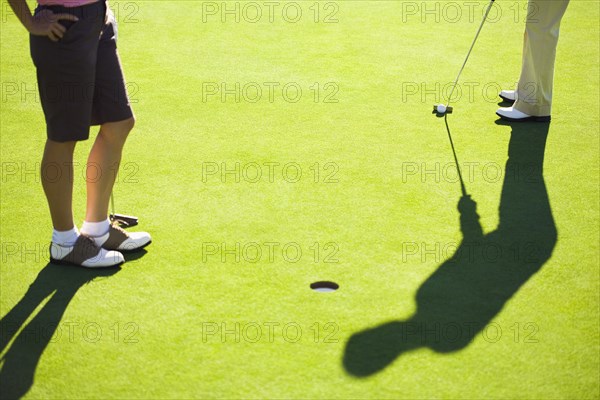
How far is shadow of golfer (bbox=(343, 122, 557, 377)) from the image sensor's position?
307 centimetres

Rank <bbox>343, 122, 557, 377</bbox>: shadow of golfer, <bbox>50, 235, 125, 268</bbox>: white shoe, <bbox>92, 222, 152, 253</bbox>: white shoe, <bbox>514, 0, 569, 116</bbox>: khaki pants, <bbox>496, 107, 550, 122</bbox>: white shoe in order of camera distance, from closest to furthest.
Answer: <bbox>343, 122, 557, 377</bbox>: shadow of golfer
<bbox>50, 235, 125, 268</bbox>: white shoe
<bbox>92, 222, 152, 253</bbox>: white shoe
<bbox>514, 0, 569, 116</bbox>: khaki pants
<bbox>496, 107, 550, 122</bbox>: white shoe

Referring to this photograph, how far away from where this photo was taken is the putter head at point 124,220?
392 centimetres

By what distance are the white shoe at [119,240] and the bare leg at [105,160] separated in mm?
152

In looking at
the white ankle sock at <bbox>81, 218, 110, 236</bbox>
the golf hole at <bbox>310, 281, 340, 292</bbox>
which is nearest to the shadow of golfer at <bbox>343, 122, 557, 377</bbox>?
the golf hole at <bbox>310, 281, 340, 292</bbox>

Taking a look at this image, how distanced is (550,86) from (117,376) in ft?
11.3

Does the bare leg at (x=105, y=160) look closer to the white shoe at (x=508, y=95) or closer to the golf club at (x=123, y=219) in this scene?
the golf club at (x=123, y=219)

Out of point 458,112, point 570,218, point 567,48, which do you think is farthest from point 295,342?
point 567,48

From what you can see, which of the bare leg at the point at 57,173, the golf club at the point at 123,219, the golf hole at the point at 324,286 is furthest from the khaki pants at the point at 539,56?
the bare leg at the point at 57,173

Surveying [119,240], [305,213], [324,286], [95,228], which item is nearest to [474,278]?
[324,286]

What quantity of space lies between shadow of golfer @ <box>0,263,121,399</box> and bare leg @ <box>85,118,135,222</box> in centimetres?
35

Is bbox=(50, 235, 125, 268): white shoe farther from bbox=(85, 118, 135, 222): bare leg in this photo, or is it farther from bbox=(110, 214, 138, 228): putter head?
bbox=(110, 214, 138, 228): putter head

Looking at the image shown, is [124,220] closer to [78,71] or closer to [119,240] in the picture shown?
[119,240]

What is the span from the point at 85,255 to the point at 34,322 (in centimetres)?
43

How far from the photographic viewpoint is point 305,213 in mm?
4055
